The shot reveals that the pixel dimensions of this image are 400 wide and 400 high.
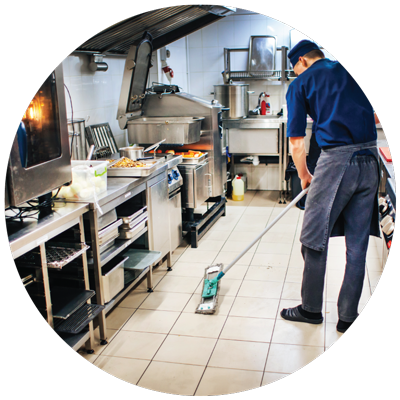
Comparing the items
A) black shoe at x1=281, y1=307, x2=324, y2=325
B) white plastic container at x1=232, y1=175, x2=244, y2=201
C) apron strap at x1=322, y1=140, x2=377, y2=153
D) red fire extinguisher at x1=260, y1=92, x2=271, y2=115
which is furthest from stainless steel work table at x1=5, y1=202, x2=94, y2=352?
red fire extinguisher at x1=260, y1=92, x2=271, y2=115

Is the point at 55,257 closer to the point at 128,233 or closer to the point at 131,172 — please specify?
the point at 128,233

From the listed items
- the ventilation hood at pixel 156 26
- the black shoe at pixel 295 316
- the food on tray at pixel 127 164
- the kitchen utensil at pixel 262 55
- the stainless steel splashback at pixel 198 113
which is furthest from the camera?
the kitchen utensil at pixel 262 55

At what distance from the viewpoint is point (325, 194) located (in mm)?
2592

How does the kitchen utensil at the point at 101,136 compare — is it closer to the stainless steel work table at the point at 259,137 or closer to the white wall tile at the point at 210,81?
the stainless steel work table at the point at 259,137

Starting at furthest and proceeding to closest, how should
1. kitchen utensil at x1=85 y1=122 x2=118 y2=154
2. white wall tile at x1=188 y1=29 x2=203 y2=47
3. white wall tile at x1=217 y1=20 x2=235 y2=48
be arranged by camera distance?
Answer: white wall tile at x1=188 y1=29 x2=203 y2=47, white wall tile at x1=217 y1=20 x2=235 y2=48, kitchen utensil at x1=85 y1=122 x2=118 y2=154

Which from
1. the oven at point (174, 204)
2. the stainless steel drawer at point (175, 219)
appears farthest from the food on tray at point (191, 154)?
the stainless steel drawer at point (175, 219)

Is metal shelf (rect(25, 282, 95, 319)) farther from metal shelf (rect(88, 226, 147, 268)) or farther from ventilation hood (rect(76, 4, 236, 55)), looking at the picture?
ventilation hood (rect(76, 4, 236, 55))

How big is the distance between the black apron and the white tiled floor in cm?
59

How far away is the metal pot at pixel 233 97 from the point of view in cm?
577

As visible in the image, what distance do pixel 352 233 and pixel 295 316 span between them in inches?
25.9

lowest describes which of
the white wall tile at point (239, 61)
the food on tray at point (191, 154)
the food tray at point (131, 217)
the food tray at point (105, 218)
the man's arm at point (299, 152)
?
the food tray at point (131, 217)

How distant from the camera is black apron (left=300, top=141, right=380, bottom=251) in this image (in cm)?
254

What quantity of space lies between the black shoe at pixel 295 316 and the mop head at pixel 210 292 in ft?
1.51

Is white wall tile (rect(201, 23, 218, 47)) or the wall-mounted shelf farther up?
white wall tile (rect(201, 23, 218, 47))
